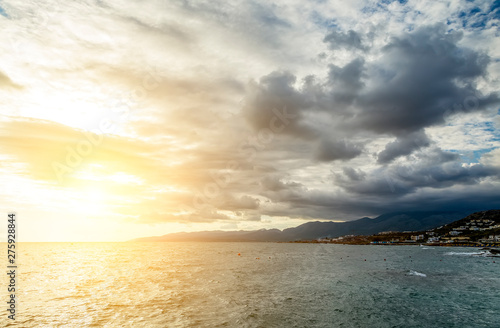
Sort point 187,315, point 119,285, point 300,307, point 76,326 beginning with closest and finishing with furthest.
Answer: point 76,326, point 187,315, point 300,307, point 119,285

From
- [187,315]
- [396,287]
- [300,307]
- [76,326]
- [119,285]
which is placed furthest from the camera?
[119,285]

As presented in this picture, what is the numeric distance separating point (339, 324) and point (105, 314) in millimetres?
28431

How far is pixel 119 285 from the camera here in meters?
57.8

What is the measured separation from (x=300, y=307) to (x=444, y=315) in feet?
57.8

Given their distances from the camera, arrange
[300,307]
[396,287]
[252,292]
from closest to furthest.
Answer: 1. [300,307]
2. [252,292]
3. [396,287]

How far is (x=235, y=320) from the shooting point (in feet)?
106

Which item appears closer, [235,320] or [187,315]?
[235,320]

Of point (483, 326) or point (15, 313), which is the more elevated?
point (15, 313)

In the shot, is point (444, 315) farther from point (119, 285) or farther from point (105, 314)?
point (119, 285)

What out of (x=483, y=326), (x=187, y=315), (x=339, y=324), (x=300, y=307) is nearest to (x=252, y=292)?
(x=300, y=307)

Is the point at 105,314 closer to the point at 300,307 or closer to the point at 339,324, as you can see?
the point at 300,307

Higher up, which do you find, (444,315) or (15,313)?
(15,313)

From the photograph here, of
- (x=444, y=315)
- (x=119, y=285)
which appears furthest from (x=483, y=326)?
(x=119, y=285)

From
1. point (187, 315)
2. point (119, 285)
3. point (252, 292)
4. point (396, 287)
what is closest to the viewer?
point (187, 315)
